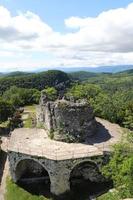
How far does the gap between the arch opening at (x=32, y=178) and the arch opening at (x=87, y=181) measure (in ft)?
12.3

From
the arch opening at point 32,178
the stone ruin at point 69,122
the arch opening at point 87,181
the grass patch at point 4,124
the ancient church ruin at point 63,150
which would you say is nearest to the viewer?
the ancient church ruin at point 63,150

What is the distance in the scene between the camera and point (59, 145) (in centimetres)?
5134

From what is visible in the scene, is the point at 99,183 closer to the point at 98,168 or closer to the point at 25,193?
the point at 98,168

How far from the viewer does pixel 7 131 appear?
8050cm

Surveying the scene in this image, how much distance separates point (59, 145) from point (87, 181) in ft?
21.8

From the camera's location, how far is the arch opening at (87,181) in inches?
1818

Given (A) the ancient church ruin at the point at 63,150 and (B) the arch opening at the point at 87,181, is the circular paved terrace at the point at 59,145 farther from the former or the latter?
(B) the arch opening at the point at 87,181

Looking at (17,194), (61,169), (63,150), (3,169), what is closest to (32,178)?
(17,194)

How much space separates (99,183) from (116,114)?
2468 cm

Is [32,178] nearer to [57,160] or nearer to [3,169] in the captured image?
[3,169]

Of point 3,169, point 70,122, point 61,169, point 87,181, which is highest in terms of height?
point 70,122

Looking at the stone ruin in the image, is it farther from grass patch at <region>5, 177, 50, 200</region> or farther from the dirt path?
grass patch at <region>5, 177, 50, 200</region>

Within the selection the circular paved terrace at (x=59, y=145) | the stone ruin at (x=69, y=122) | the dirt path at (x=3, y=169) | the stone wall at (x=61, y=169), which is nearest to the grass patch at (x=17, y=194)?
the dirt path at (x=3, y=169)

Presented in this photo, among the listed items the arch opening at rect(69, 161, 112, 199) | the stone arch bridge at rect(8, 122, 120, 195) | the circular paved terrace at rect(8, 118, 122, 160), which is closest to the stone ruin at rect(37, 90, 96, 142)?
the circular paved terrace at rect(8, 118, 122, 160)
